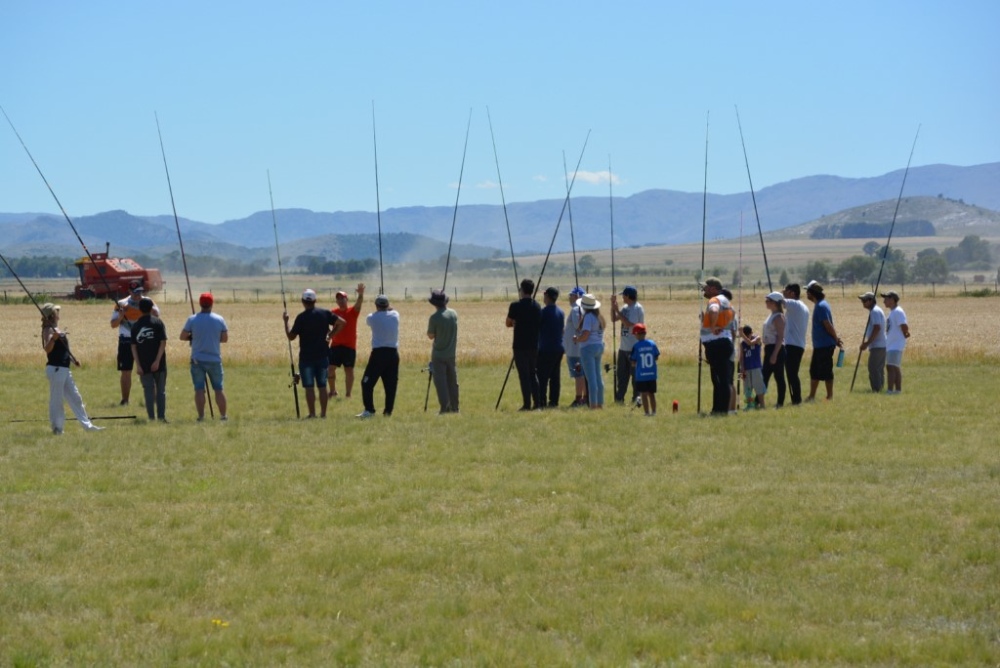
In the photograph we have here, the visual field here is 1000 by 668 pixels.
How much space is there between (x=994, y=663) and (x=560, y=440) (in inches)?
312

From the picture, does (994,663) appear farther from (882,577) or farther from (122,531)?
(122,531)

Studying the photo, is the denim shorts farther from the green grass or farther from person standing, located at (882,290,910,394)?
person standing, located at (882,290,910,394)

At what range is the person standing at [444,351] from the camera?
1705cm

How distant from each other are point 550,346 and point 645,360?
2022 millimetres

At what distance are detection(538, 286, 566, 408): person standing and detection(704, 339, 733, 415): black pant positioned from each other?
2.53 m

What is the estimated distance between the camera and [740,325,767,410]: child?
17.3 meters

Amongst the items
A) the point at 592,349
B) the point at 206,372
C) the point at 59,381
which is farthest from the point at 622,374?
the point at 59,381

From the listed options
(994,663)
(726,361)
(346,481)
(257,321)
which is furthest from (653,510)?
(257,321)

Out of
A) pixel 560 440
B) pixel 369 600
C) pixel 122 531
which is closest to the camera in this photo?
pixel 369 600

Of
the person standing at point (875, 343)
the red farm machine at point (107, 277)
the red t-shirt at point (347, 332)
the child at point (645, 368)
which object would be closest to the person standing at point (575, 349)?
the child at point (645, 368)

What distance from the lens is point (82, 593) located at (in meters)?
7.89

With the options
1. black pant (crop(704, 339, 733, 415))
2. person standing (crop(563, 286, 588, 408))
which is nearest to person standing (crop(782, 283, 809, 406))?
black pant (crop(704, 339, 733, 415))

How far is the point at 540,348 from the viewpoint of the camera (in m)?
17.8

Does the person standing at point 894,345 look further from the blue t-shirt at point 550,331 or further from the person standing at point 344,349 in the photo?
the person standing at point 344,349
